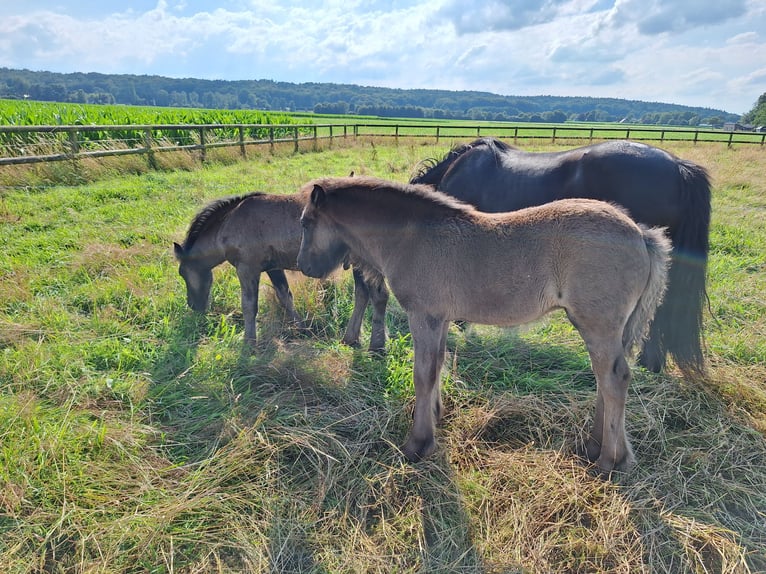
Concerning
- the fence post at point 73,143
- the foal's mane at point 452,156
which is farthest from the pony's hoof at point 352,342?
the fence post at point 73,143

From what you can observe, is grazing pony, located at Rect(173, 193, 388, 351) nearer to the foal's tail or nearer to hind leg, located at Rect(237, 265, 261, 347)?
hind leg, located at Rect(237, 265, 261, 347)

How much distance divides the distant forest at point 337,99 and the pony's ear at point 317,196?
10465 cm

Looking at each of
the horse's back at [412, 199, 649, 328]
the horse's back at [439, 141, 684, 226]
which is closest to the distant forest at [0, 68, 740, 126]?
the horse's back at [439, 141, 684, 226]

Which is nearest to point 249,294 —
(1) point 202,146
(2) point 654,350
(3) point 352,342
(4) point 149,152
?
(3) point 352,342

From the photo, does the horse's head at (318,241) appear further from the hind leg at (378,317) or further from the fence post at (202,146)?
the fence post at (202,146)

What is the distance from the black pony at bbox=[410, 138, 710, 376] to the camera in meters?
3.80

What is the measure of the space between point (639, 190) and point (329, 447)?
12.3 ft

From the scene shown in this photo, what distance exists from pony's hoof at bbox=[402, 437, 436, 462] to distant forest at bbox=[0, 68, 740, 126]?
105 m

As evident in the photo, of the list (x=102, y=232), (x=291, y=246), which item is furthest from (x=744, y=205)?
(x=102, y=232)

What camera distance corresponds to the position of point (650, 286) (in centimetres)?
265

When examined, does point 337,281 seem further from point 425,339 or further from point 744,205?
point 744,205

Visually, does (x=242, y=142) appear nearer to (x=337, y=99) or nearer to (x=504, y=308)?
(x=504, y=308)

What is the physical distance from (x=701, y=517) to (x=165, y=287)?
532cm

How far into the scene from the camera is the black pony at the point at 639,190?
380 centimetres
